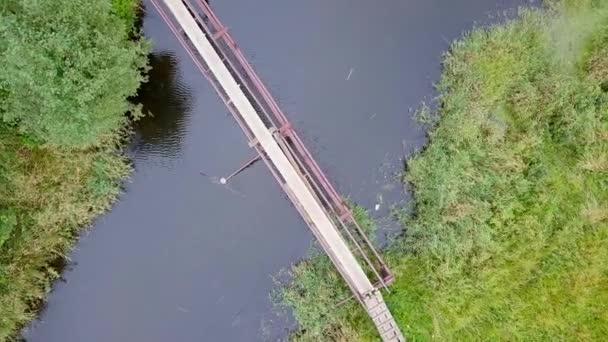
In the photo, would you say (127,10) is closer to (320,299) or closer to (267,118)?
(267,118)

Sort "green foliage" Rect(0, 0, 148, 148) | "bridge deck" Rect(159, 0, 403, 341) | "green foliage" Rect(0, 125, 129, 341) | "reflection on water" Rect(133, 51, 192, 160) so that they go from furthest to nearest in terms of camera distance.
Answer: "reflection on water" Rect(133, 51, 192, 160) < "green foliage" Rect(0, 125, 129, 341) < "bridge deck" Rect(159, 0, 403, 341) < "green foliage" Rect(0, 0, 148, 148)

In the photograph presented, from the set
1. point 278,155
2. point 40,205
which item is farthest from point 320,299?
point 40,205

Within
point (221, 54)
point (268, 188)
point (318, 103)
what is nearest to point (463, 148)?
point (318, 103)

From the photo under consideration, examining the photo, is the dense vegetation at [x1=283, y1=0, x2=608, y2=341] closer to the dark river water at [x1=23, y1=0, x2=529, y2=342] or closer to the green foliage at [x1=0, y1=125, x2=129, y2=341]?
the dark river water at [x1=23, y1=0, x2=529, y2=342]

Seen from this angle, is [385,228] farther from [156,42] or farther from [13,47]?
[13,47]

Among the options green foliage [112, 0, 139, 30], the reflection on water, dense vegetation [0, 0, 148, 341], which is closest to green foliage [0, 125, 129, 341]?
dense vegetation [0, 0, 148, 341]

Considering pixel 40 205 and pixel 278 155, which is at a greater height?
pixel 40 205

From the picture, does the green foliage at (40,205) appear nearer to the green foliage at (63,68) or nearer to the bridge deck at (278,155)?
the green foliage at (63,68)
